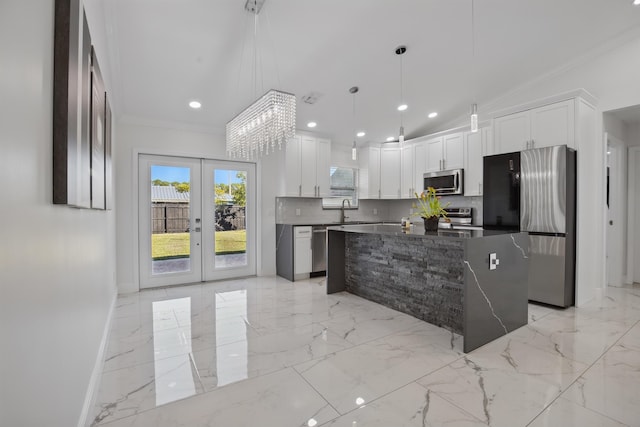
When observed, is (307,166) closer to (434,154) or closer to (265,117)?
(434,154)

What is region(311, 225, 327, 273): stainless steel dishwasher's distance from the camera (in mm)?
5262

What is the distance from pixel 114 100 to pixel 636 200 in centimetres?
749

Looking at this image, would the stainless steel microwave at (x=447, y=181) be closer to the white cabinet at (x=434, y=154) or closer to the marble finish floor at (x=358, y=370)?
the white cabinet at (x=434, y=154)

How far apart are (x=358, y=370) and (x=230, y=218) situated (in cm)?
360

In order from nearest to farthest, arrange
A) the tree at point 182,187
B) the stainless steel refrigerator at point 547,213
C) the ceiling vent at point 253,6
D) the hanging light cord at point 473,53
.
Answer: the ceiling vent at point 253,6
the hanging light cord at point 473,53
the stainless steel refrigerator at point 547,213
the tree at point 182,187

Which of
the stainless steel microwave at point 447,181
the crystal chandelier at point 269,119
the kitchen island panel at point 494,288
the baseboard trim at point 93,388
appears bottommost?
the baseboard trim at point 93,388

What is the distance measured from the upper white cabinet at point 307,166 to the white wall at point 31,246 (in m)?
3.96

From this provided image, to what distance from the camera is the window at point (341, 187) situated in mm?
6121

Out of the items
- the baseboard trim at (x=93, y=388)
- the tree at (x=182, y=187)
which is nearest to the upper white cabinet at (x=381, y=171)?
the tree at (x=182, y=187)

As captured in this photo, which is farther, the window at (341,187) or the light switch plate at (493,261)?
the window at (341,187)

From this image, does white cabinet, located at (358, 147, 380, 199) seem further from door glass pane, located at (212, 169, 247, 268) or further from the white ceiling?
door glass pane, located at (212, 169, 247, 268)

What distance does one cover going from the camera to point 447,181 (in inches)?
209

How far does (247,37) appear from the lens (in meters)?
3.05

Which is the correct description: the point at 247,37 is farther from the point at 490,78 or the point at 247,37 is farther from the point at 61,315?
the point at 490,78
